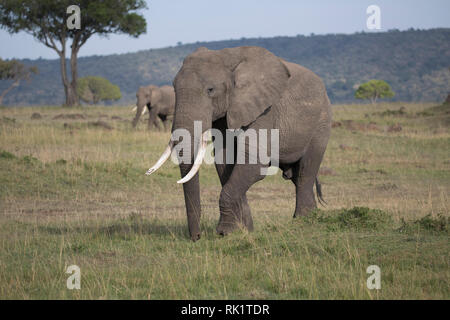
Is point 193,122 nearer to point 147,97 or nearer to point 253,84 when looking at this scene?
point 253,84

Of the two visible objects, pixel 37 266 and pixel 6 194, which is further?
pixel 6 194

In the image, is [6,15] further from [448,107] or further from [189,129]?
[189,129]

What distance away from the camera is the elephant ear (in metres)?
7.25

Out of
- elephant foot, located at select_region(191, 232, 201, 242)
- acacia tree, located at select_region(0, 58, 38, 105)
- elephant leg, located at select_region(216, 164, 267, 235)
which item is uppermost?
acacia tree, located at select_region(0, 58, 38, 105)

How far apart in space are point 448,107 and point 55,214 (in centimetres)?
2192

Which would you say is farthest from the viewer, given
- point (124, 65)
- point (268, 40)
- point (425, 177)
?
point (268, 40)

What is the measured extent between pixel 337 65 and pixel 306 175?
112 meters

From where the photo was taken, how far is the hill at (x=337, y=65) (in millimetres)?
97062

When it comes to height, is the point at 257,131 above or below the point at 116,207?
above

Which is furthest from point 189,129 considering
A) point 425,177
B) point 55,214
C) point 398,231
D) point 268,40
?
point 268,40

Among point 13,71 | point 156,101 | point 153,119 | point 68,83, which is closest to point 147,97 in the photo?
point 156,101

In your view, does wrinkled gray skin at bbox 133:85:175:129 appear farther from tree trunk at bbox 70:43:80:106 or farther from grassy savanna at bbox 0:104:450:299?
tree trunk at bbox 70:43:80:106

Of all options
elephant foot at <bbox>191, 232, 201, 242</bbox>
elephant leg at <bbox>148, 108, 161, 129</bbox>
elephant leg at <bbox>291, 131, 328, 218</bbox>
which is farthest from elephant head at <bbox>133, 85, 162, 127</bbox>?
elephant foot at <bbox>191, 232, 201, 242</bbox>

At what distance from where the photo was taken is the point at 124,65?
129 meters
